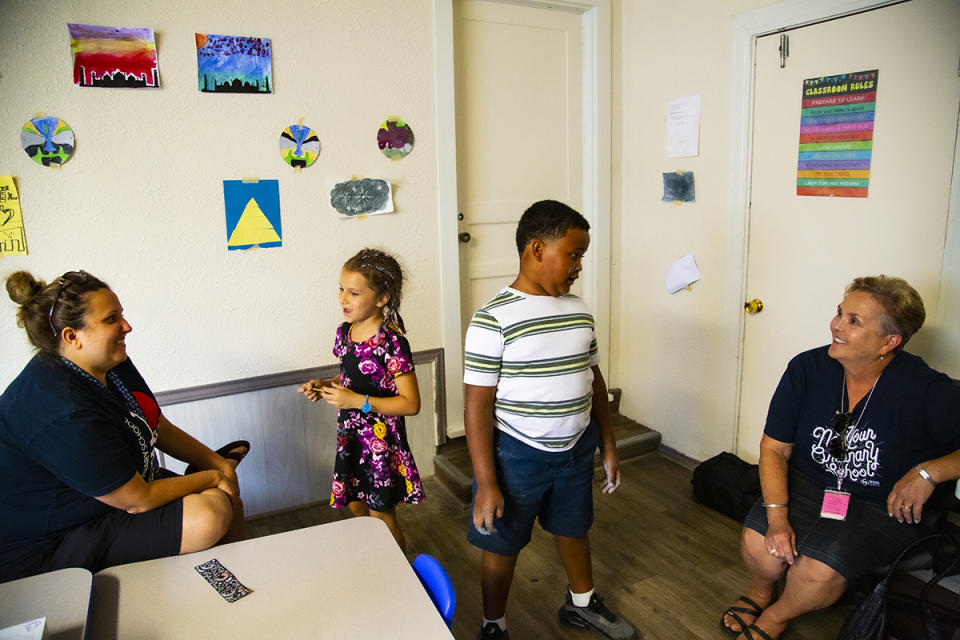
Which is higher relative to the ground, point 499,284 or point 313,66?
point 313,66

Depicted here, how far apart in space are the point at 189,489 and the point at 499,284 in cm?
192

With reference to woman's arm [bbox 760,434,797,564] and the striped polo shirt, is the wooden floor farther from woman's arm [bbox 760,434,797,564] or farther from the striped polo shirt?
the striped polo shirt

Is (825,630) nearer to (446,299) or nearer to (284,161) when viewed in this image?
(446,299)

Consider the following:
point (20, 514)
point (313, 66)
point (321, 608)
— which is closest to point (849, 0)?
point (313, 66)

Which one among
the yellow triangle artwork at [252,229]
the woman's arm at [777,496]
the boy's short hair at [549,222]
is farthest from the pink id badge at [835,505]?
the yellow triangle artwork at [252,229]

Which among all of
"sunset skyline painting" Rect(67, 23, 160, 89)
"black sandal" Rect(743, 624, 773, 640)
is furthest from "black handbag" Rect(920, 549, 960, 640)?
"sunset skyline painting" Rect(67, 23, 160, 89)

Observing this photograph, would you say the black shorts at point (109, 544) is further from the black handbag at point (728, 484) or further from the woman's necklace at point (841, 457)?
the black handbag at point (728, 484)

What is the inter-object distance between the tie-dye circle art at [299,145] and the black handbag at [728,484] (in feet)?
6.72

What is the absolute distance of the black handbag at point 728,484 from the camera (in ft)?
8.55

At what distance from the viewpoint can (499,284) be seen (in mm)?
3242

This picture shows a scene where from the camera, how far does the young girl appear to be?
6.45 feet

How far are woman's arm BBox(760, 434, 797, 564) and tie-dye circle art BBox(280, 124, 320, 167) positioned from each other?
192 centimetres

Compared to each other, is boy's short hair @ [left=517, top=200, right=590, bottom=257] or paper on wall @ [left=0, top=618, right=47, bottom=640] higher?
boy's short hair @ [left=517, top=200, right=590, bottom=257]

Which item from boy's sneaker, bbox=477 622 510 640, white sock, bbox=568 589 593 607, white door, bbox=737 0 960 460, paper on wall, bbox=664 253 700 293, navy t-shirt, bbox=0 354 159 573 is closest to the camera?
navy t-shirt, bbox=0 354 159 573
